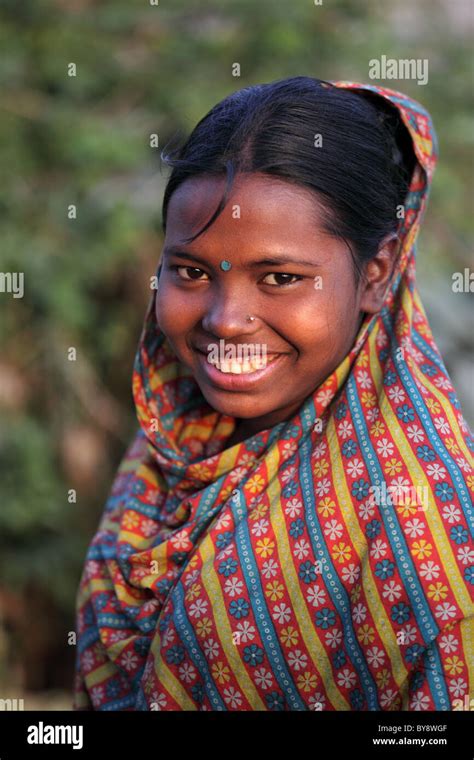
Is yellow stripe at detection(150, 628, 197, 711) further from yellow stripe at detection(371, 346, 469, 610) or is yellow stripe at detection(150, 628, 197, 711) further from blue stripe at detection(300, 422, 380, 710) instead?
yellow stripe at detection(371, 346, 469, 610)

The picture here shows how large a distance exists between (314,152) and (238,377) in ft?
1.40

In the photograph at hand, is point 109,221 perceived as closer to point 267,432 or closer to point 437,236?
point 437,236

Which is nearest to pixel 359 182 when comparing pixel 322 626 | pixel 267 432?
pixel 267 432

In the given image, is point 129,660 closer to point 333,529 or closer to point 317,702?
point 317,702

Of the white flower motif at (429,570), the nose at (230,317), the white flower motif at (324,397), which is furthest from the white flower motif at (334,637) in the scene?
the nose at (230,317)

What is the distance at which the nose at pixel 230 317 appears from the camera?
4.84 ft

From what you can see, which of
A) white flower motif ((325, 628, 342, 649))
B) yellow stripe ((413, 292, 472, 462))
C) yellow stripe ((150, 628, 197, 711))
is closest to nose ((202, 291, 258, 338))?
yellow stripe ((413, 292, 472, 462))

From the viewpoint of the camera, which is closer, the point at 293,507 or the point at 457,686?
the point at 457,686

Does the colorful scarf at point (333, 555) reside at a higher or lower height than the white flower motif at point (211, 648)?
higher

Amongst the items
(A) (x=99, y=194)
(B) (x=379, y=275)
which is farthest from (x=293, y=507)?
(A) (x=99, y=194)

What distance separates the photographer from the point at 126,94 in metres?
→ 4.30

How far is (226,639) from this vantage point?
1575 millimetres

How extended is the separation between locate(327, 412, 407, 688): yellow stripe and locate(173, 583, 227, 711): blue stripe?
1.16 feet

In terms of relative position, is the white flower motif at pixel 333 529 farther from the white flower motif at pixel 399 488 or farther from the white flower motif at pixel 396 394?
the white flower motif at pixel 396 394
